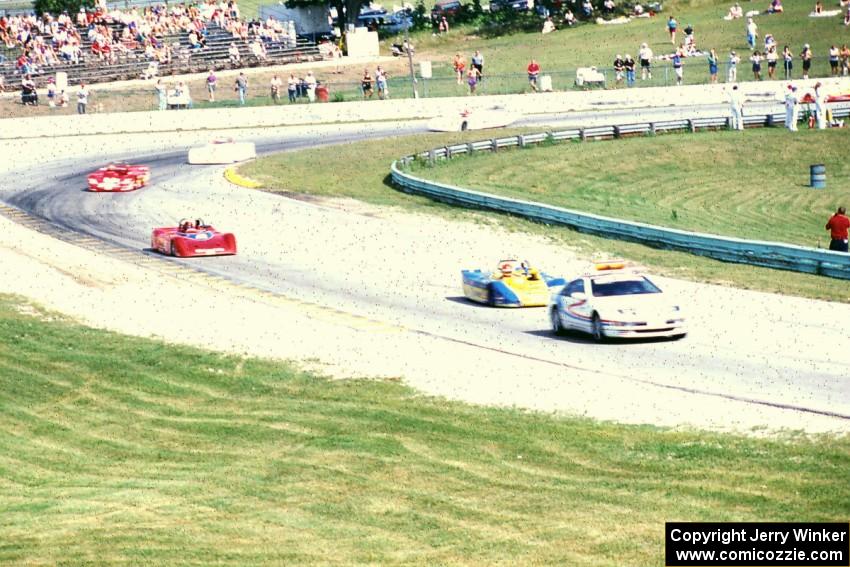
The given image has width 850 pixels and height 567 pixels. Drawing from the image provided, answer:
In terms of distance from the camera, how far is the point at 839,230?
33.1 metres

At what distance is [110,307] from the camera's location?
31.3 m

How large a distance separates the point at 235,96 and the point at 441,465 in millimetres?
53392

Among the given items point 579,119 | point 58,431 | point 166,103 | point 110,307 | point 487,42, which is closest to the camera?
point 58,431

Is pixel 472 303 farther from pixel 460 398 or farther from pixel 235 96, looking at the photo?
pixel 235 96

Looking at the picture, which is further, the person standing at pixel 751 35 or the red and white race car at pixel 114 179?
the person standing at pixel 751 35

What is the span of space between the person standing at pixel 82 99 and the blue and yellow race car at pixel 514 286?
4054 cm

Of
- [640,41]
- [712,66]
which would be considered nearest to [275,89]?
[712,66]

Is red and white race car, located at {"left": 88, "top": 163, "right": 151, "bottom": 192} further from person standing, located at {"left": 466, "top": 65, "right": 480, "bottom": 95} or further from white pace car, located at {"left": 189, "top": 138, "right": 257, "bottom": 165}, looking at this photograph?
person standing, located at {"left": 466, "top": 65, "right": 480, "bottom": 95}

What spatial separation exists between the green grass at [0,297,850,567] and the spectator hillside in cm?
5061

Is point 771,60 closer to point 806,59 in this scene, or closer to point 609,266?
point 806,59

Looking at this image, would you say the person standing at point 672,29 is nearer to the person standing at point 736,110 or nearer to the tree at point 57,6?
the person standing at point 736,110

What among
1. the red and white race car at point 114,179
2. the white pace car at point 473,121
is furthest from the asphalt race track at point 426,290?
the white pace car at point 473,121

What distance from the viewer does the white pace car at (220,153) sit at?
184 feet

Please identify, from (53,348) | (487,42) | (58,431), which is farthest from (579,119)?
(58,431)
